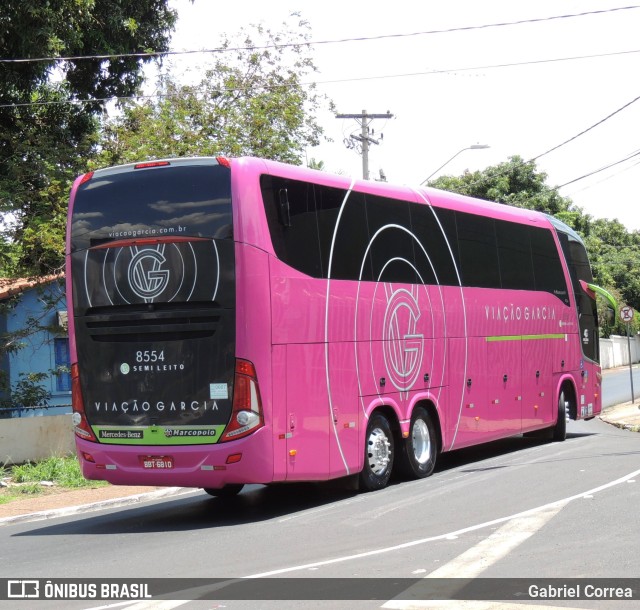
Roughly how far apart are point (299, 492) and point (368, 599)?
7362 millimetres

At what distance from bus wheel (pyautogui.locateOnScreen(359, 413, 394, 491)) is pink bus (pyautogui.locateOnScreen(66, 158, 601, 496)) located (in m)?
0.03

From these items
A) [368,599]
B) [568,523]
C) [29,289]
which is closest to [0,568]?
[368,599]

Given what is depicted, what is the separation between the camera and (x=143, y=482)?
11.6 metres

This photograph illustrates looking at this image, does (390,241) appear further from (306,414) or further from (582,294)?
(582,294)

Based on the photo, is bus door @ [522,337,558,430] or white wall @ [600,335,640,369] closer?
bus door @ [522,337,558,430]

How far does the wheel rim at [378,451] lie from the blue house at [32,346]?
6.96m

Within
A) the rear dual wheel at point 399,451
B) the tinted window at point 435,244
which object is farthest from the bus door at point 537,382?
the rear dual wheel at point 399,451

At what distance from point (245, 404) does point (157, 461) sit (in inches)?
50.4

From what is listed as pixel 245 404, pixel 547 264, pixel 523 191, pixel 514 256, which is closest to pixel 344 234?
pixel 245 404

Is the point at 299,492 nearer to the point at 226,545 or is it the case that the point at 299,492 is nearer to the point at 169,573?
the point at 226,545

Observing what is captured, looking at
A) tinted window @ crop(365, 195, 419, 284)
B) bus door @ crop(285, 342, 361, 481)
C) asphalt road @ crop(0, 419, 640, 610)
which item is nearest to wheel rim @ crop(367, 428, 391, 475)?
asphalt road @ crop(0, 419, 640, 610)

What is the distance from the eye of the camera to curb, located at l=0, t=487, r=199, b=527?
1287 centimetres

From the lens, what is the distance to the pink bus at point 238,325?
1123 centimetres

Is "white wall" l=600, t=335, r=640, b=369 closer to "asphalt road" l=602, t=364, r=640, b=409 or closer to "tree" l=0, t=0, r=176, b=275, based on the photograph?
"asphalt road" l=602, t=364, r=640, b=409
